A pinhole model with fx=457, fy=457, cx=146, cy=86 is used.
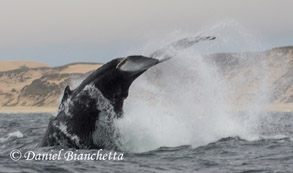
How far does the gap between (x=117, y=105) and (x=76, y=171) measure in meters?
1.84

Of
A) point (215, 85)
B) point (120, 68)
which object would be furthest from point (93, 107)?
point (215, 85)

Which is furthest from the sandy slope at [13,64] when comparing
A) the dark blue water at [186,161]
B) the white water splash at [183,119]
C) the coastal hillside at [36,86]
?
the dark blue water at [186,161]

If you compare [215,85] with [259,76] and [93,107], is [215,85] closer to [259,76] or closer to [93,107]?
[93,107]

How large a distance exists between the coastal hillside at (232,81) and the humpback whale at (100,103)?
5547 cm

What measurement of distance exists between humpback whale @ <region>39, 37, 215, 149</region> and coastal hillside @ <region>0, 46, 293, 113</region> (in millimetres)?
55466

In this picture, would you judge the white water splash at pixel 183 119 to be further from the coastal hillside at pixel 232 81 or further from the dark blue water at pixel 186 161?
the coastal hillside at pixel 232 81

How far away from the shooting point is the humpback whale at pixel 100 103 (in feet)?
25.1

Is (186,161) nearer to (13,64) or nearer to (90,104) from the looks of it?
(90,104)

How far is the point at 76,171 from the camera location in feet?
21.1

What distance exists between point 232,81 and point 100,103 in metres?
71.1

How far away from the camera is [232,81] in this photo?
77.2 m

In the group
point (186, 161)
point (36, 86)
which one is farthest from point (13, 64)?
point (186, 161)

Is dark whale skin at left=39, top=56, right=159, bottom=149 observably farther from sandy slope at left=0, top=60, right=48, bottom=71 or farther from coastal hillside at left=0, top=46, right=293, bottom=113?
sandy slope at left=0, top=60, right=48, bottom=71

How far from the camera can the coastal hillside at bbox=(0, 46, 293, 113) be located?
71.1 m
